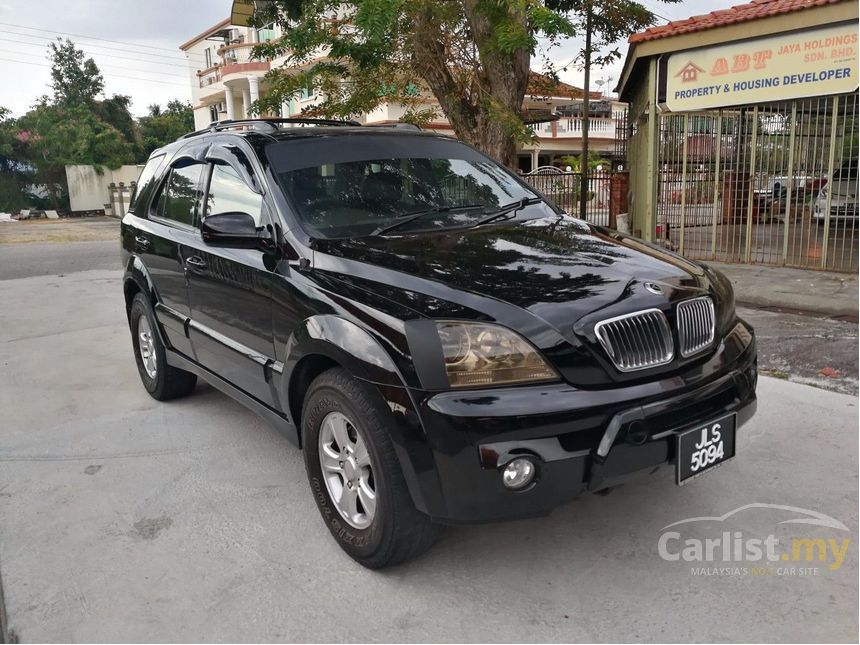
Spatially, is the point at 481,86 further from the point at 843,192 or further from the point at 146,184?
the point at 146,184

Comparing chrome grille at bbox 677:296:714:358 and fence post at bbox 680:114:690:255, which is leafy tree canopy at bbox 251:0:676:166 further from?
chrome grille at bbox 677:296:714:358

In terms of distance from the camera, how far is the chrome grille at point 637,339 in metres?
2.54

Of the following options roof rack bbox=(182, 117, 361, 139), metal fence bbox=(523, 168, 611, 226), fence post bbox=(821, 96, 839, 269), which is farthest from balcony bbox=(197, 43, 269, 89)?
roof rack bbox=(182, 117, 361, 139)

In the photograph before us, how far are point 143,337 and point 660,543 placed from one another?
12.5ft

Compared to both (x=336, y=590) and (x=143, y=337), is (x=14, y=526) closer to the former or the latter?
(x=336, y=590)

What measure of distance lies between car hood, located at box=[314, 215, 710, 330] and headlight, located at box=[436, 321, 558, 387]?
0.07 metres

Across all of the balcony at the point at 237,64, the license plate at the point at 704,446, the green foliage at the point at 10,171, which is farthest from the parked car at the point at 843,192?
the green foliage at the point at 10,171

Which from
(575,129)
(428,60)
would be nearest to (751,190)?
(428,60)

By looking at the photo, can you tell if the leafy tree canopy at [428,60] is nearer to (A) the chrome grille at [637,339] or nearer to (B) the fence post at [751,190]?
(B) the fence post at [751,190]

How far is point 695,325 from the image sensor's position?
2.83 m

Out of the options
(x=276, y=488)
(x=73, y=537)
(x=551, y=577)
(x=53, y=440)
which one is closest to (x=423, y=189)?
(x=276, y=488)

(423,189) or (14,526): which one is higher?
(423,189)

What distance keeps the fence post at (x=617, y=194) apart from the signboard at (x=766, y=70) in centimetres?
301

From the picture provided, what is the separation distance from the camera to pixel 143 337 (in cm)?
516
